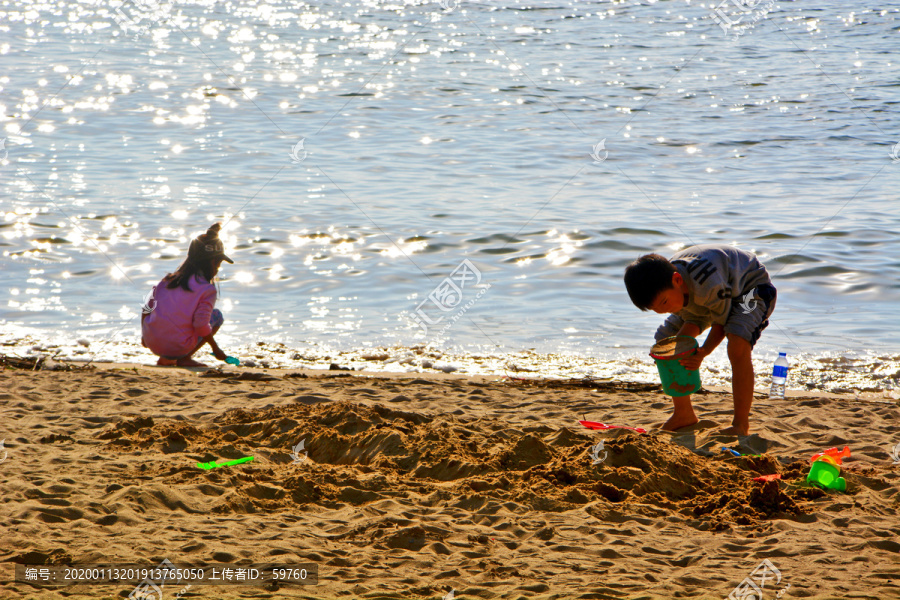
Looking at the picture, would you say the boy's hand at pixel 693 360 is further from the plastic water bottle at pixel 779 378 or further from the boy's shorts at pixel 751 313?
the plastic water bottle at pixel 779 378

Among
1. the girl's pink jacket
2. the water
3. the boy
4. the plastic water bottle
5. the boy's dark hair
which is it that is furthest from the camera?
the water

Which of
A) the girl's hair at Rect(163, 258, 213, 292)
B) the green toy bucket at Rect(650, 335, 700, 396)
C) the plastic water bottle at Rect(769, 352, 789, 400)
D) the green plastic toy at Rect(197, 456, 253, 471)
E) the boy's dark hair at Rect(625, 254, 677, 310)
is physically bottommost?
the plastic water bottle at Rect(769, 352, 789, 400)

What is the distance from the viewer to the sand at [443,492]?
3391 millimetres

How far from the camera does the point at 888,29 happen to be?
27.6 meters

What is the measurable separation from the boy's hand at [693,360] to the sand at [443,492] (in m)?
0.43

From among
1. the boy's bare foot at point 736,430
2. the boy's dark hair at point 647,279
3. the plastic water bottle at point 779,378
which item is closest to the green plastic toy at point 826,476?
the boy's bare foot at point 736,430

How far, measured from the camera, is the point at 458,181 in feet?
45.5

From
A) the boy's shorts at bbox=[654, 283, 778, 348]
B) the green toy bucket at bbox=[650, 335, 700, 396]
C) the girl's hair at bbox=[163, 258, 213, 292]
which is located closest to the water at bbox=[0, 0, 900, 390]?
the girl's hair at bbox=[163, 258, 213, 292]

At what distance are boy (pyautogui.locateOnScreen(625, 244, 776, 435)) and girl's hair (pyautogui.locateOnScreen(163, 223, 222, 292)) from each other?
3.56 metres

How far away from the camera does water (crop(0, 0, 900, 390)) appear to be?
7.90 metres

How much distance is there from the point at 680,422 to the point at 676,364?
0.40 m

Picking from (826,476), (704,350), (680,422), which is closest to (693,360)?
(704,350)

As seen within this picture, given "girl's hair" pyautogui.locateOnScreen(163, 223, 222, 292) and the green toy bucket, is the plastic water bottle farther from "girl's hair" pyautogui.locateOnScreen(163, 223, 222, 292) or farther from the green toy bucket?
"girl's hair" pyautogui.locateOnScreen(163, 223, 222, 292)

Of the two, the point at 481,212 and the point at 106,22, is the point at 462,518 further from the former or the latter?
the point at 106,22
